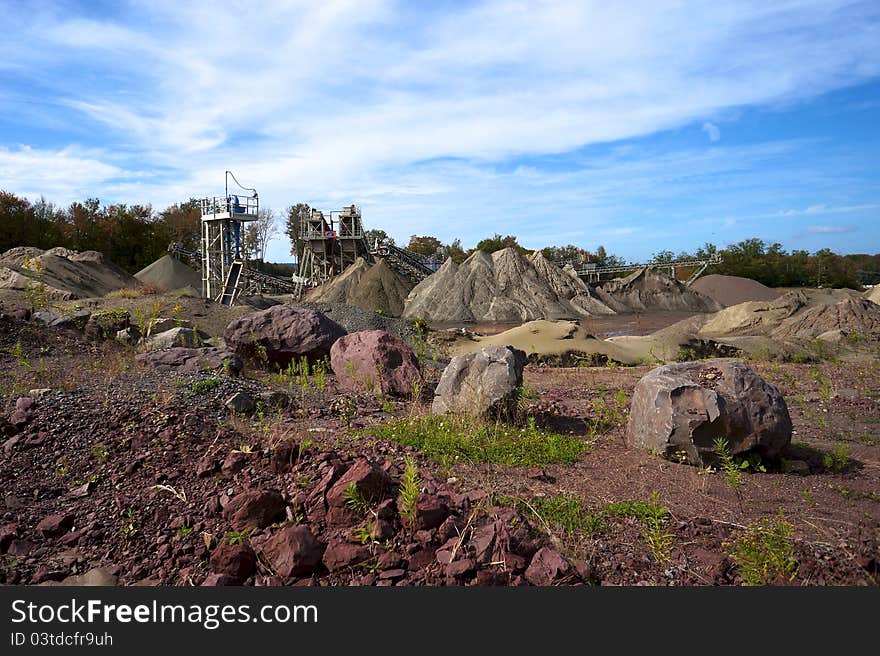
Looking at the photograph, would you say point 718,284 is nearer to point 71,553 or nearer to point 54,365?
point 54,365

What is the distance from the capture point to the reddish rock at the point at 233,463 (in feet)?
14.3

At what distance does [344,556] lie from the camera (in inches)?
128

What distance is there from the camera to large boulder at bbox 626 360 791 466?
4.75 metres

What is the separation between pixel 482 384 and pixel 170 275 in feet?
98.0

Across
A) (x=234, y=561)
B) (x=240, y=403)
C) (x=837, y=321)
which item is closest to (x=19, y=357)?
(x=240, y=403)

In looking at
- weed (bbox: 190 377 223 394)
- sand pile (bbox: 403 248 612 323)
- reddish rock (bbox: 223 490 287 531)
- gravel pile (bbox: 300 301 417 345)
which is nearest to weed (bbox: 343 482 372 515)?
reddish rock (bbox: 223 490 287 531)

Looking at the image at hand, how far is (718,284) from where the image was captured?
34.9 metres

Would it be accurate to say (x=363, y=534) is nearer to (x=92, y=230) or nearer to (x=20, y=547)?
(x=20, y=547)

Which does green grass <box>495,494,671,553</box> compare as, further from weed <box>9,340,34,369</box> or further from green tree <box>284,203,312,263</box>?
green tree <box>284,203,312,263</box>

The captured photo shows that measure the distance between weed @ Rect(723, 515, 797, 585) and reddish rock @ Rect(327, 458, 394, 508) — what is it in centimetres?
189

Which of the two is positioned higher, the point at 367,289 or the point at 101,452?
the point at 367,289

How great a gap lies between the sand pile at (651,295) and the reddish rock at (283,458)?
96.7 feet

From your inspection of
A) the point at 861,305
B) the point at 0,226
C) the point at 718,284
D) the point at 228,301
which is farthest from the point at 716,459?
the point at 0,226

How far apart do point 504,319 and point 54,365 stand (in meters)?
22.1
